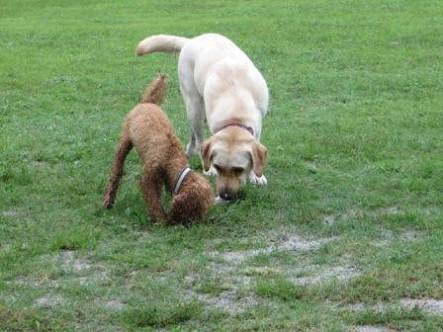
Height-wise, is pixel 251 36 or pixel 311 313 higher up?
pixel 311 313

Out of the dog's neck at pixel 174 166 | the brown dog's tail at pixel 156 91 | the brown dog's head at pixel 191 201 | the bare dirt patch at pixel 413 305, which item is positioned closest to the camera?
the bare dirt patch at pixel 413 305

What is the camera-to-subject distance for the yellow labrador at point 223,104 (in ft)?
22.7

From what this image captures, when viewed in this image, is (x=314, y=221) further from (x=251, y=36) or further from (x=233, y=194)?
(x=251, y=36)

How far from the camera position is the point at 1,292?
16.9 ft

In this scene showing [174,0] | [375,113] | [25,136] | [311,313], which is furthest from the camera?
[174,0]

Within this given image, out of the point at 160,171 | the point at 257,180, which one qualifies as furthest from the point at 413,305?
the point at 257,180

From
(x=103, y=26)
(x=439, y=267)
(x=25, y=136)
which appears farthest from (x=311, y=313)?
(x=103, y=26)

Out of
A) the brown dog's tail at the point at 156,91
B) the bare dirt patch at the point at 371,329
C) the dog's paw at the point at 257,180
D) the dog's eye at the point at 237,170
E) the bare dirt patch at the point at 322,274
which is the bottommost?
the dog's paw at the point at 257,180

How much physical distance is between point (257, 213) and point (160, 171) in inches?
32.1

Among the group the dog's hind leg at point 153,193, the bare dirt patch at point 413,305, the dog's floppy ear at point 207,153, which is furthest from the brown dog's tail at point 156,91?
the bare dirt patch at point 413,305

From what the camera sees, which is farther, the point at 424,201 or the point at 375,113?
the point at 375,113

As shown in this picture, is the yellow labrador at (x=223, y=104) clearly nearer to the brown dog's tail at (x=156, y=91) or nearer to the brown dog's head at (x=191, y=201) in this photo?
the brown dog's tail at (x=156, y=91)

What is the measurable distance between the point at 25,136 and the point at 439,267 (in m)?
5.49

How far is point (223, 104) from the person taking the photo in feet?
24.5
